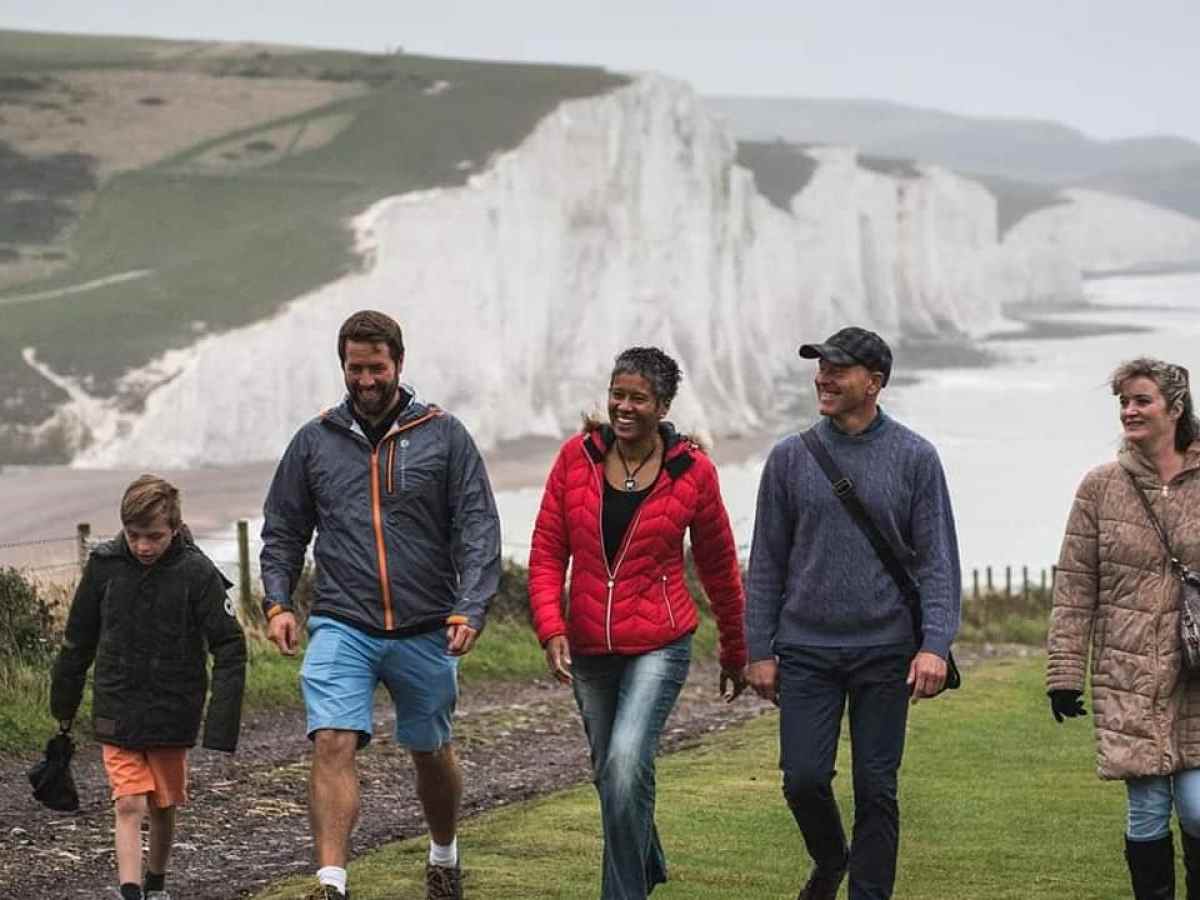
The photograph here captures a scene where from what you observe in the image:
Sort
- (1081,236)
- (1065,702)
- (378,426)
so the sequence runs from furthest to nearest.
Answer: (1081,236) → (378,426) → (1065,702)

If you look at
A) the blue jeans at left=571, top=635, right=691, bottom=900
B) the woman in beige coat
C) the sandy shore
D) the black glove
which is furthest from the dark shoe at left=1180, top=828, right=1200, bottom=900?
the sandy shore

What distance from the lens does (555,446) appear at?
77.1 metres

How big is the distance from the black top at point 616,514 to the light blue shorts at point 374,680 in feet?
2.54

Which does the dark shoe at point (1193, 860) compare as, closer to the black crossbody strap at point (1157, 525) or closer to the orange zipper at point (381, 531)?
the black crossbody strap at point (1157, 525)

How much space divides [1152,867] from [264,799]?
608 cm

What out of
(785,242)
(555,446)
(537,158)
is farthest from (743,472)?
(785,242)

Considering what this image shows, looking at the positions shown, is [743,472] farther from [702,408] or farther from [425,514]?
[425,514]

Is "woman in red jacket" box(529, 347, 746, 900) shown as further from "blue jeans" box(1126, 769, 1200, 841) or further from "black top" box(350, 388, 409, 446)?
"blue jeans" box(1126, 769, 1200, 841)

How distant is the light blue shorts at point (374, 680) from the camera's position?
9.34 meters

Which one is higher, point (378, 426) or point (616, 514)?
point (378, 426)

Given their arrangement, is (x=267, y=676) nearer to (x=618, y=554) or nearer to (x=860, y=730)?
(x=618, y=554)

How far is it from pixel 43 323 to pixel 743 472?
2097 centimetres

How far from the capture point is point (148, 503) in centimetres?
935

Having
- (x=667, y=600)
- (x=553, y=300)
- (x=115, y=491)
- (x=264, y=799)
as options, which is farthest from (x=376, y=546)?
(x=553, y=300)
